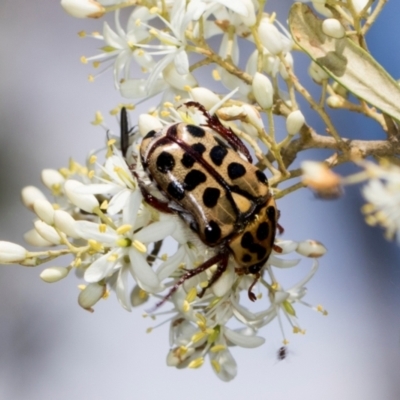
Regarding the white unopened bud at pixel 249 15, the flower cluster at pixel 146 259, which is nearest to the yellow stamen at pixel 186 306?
the flower cluster at pixel 146 259

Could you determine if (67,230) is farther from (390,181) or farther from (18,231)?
(18,231)

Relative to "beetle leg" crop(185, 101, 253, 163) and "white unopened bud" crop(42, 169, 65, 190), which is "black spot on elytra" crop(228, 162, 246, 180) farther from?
"white unopened bud" crop(42, 169, 65, 190)

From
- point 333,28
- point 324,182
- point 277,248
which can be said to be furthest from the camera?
point 277,248

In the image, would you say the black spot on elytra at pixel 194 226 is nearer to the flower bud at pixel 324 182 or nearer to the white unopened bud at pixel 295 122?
the white unopened bud at pixel 295 122

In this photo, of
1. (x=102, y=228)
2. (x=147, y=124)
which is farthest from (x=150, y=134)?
(x=102, y=228)

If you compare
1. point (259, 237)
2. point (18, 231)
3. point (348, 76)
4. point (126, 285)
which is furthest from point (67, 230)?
point (18, 231)

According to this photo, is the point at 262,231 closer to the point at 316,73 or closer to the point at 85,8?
the point at 316,73
